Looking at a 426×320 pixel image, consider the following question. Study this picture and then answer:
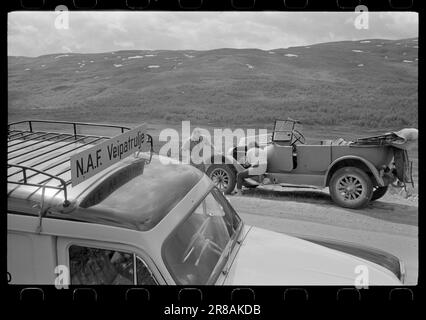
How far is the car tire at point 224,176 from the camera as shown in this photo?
27.5ft

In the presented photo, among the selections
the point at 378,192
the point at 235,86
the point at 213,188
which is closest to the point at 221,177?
the point at 378,192

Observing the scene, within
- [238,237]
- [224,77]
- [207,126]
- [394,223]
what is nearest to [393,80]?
[224,77]

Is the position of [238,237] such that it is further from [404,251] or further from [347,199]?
[347,199]

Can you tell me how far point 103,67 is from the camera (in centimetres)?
2438

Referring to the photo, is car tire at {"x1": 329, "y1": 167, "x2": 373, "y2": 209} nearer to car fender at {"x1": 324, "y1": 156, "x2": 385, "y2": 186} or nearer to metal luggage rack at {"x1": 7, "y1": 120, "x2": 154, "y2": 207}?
car fender at {"x1": 324, "y1": 156, "x2": 385, "y2": 186}

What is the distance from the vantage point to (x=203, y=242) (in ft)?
8.25

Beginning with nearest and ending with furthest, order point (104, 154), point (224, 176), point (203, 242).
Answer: point (104, 154)
point (203, 242)
point (224, 176)

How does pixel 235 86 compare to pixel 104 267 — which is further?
pixel 235 86

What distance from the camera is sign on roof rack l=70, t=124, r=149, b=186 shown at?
6.78 feet

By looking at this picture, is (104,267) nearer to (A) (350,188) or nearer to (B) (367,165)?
(A) (350,188)

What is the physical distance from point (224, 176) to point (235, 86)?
1534 centimetres

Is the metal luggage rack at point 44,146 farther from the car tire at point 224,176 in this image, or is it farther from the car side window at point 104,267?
the car tire at point 224,176

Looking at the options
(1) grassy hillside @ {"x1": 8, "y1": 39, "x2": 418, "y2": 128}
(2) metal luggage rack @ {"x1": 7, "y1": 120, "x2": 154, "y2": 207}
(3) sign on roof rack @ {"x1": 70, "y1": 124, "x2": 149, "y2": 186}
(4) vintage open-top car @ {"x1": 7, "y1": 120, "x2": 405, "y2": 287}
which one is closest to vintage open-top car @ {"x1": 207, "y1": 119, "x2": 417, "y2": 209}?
(4) vintage open-top car @ {"x1": 7, "y1": 120, "x2": 405, "y2": 287}
